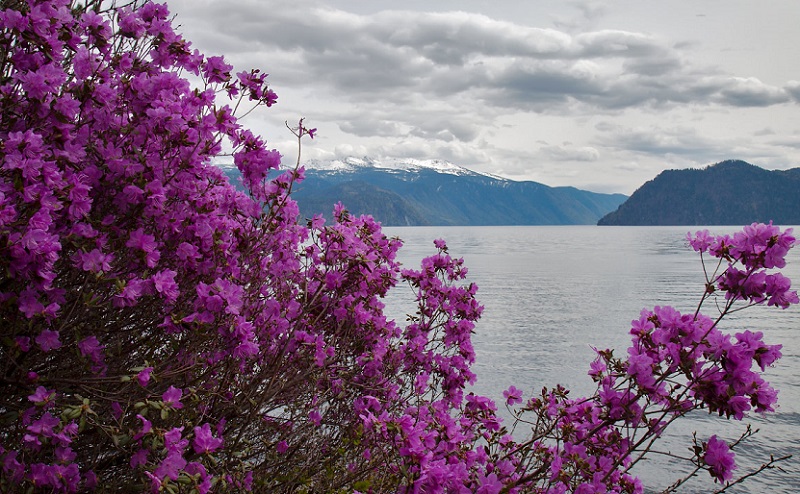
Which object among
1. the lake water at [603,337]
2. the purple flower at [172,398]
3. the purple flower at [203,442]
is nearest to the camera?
the purple flower at [172,398]

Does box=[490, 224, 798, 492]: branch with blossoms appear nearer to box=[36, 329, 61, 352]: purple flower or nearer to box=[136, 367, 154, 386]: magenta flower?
box=[136, 367, 154, 386]: magenta flower

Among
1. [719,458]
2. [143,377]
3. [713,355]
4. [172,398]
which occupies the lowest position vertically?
[719,458]

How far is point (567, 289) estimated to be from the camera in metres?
43.1

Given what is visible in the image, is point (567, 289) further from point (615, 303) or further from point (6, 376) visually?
point (6, 376)

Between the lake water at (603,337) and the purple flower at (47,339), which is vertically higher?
the purple flower at (47,339)

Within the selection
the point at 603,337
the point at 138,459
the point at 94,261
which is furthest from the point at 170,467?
the point at 603,337

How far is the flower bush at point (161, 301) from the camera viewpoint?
3555 mm

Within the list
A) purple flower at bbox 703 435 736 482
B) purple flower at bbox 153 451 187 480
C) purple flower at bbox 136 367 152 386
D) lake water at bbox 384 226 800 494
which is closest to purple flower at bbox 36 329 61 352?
purple flower at bbox 136 367 152 386

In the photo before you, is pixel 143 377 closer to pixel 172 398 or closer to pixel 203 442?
pixel 172 398

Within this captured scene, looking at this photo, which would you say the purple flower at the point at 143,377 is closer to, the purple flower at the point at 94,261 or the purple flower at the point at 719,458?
the purple flower at the point at 94,261

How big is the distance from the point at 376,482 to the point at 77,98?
5.21m

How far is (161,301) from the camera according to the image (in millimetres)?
4434

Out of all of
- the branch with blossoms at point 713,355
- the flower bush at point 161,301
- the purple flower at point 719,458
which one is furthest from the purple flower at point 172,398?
the purple flower at point 719,458

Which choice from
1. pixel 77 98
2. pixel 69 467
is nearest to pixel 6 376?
pixel 69 467
